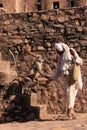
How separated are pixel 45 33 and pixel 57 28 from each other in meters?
0.33

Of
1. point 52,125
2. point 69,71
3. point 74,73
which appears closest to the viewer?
point 52,125

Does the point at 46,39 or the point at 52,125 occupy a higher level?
the point at 46,39

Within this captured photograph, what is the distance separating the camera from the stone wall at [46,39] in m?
8.23

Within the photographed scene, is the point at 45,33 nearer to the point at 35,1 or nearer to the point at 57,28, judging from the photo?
the point at 57,28

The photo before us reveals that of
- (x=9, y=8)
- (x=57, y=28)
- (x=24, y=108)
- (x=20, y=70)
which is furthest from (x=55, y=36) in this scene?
(x=9, y=8)

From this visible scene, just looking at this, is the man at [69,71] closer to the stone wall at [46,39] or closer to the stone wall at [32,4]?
the stone wall at [46,39]

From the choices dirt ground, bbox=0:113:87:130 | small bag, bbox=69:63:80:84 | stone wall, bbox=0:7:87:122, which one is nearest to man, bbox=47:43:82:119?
small bag, bbox=69:63:80:84

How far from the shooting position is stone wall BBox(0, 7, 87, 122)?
8234 mm

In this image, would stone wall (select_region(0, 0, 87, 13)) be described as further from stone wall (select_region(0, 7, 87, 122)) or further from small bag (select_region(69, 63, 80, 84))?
small bag (select_region(69, 63, 80, 84))

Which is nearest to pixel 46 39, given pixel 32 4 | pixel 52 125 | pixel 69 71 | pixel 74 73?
pixel 69 71

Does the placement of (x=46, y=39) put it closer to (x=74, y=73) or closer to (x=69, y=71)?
(x=69, y=71)

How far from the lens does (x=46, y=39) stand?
8.85m

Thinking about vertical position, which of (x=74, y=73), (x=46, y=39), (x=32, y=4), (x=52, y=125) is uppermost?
(x=32, y=4)

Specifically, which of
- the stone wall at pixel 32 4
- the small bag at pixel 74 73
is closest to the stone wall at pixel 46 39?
the small bag at pixel 74 73
